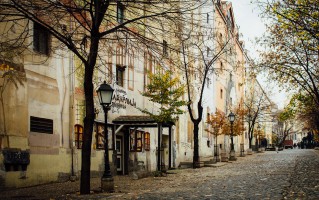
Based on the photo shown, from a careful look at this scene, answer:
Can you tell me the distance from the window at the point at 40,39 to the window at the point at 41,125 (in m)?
2.59

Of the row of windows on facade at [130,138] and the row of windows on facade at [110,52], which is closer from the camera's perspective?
the row of windows on facade at [110,52]

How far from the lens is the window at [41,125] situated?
1578cm

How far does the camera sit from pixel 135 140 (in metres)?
24.7

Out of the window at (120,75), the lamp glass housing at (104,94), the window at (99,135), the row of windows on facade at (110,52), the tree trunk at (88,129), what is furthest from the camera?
the window at (120,75)

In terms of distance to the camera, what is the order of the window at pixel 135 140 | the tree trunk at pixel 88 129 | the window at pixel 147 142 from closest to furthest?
the tree trunk at pixel 88 129, the window at pixel 135 140, the window at pixel 147 142

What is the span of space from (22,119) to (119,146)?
30.1ft

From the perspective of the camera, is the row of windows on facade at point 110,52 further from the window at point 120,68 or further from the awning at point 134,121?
the awning at point 134,121

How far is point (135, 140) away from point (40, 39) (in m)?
9.54

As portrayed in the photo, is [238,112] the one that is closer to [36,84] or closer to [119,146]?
[119,146]

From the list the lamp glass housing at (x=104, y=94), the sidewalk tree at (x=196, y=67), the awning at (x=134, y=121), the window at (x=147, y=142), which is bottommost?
the window at (x=147, y=142)

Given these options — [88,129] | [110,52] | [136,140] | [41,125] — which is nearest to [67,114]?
[41,125]

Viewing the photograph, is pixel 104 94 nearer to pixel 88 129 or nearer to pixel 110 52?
pixel 88 129

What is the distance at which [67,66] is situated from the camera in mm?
18344

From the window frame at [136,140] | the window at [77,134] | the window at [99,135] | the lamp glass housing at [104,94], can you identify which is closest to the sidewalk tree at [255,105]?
the window frame at [136,140]
